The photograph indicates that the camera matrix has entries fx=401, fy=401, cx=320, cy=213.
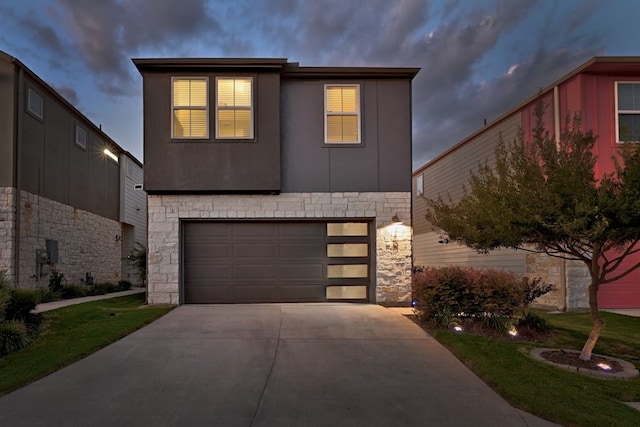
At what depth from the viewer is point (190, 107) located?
978 cm

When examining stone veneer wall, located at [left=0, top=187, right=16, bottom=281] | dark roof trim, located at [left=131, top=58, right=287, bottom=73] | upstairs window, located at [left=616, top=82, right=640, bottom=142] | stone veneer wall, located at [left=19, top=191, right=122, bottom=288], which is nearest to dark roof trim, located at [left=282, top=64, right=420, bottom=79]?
dark roof trim, located at [left=131, top=58, right=287, bottom=73]

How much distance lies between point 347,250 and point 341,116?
3.41 meters

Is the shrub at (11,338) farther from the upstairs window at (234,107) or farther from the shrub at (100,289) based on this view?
Answer: the shrub at (100,289)

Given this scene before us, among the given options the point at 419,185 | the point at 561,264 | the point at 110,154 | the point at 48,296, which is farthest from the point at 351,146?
the point at 110,154

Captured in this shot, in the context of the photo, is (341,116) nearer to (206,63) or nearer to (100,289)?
(206,63)

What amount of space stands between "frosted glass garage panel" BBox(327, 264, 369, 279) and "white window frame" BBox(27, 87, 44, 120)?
32.0ft

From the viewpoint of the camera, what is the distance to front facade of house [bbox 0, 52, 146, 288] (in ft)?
35.5

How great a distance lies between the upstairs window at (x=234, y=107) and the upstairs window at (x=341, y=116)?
6.36 ft

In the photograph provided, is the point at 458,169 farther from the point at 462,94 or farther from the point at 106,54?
the point at 106,54

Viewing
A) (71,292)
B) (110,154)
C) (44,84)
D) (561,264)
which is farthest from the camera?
(110,154)

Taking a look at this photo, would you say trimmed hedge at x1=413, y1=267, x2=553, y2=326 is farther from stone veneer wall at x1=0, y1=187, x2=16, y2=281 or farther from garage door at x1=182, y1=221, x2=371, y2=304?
stone veneer wall at x1=0, y1=187, x2=16, y2=281

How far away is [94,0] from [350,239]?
1100 centimetres

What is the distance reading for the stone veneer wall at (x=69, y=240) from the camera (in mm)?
11383

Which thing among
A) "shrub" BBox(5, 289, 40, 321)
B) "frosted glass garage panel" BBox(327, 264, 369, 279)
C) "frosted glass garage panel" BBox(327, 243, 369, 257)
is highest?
"frosted glass garage panel" BBox(327, 243, 369, 257)
